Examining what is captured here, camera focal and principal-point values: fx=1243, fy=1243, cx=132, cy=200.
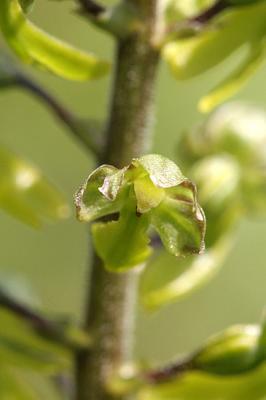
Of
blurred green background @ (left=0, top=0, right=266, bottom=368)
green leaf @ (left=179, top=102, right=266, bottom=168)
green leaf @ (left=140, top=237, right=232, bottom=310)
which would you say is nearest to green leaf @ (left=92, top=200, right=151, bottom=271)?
green leaf @ (left=140, top=237, right=232, bottom=310)

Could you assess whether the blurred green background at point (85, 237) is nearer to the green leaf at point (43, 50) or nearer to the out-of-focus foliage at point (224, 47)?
the out-of-focus foliage at point (224, 47)

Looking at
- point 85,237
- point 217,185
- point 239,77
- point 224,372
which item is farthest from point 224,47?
point 85,237

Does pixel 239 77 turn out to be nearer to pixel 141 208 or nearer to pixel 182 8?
pixel 182 8

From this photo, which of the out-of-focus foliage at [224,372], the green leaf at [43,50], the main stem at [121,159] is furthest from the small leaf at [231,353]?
the green leaf at [43,50]

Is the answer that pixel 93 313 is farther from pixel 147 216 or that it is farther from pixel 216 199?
pixel 147 216

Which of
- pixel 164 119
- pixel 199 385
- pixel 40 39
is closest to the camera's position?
pixel 40 39

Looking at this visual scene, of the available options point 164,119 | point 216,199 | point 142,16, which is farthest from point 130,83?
point 164,119
